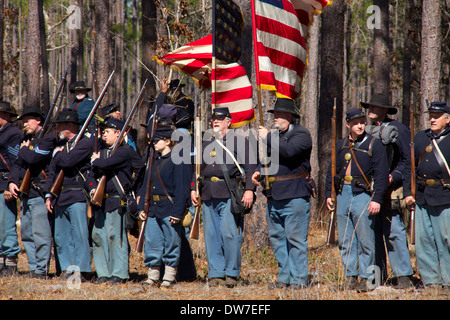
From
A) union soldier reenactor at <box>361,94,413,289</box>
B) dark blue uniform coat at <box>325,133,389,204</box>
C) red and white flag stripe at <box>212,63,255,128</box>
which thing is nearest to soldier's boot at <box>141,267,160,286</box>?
red and white flag stripe at <box>212,63,255,128</box>

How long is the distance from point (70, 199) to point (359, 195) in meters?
3.89

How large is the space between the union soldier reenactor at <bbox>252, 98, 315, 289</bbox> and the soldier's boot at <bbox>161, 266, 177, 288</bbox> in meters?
1.30

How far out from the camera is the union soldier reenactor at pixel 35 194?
29.0ft

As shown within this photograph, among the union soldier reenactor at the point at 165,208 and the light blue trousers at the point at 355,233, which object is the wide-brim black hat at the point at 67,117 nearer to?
the union soldier reenactor at the point at 165,208

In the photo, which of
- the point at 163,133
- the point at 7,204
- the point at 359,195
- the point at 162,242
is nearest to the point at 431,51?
the point at 359,195

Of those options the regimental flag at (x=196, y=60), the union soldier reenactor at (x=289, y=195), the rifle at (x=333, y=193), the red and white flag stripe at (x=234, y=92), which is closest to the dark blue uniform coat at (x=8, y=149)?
the regimental flag at (x=196, y=60)

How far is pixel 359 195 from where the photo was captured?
25.0ft

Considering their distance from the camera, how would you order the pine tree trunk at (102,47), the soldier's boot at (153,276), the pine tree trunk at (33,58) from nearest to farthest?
the soldier's boot at (153,276), the pine tree trunk at (33,58), the pine tree trunk at (102,47)

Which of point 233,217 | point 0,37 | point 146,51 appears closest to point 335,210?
point 233,217

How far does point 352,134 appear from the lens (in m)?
7.79

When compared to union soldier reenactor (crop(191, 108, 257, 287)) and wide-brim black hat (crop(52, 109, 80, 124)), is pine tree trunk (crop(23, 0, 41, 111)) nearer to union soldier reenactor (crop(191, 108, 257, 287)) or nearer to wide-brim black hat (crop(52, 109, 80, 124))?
wide-brim black hat (crop(52, 109, 80, 124))

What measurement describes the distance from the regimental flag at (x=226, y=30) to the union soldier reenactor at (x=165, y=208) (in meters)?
1.28

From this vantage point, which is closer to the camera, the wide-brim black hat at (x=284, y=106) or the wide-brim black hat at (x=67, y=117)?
the wide-brim black hat at (x=284, y=106)

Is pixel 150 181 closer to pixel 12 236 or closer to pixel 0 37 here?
pixel 12 236
